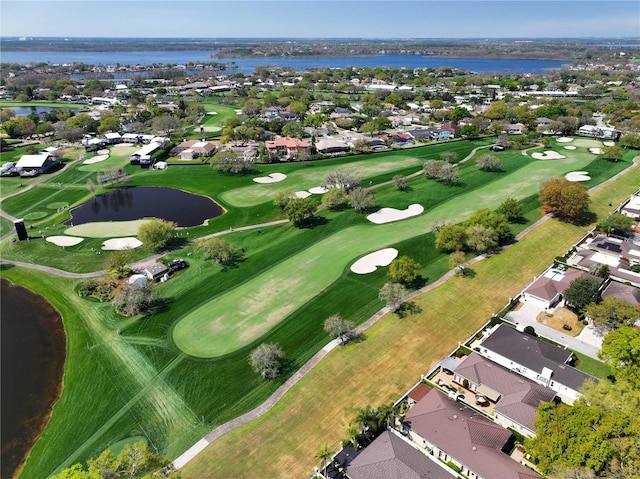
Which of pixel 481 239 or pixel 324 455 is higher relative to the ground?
pixel 481 239

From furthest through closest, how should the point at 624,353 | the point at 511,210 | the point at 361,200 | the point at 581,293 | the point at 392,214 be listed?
the point at 361,200
the point at 392,214
the point at 511,210
the point at 581,293
the point at 624,353

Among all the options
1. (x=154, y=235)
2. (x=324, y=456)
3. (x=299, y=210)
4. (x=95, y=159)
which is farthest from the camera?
(x=95, y=159)

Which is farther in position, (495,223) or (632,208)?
(632,208)

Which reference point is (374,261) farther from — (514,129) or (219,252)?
(514,129)

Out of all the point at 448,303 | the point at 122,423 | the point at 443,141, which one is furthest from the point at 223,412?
the point at 443,141

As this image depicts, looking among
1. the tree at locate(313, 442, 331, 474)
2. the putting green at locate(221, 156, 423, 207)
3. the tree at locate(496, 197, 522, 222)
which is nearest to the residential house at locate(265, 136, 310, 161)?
the putting green at locate(221, 156, 423, 207)

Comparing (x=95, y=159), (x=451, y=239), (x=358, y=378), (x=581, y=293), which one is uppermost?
(x=95, y=159)

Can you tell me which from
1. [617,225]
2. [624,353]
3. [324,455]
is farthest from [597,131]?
[324,455]

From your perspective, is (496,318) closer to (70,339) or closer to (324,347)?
(324,347)
